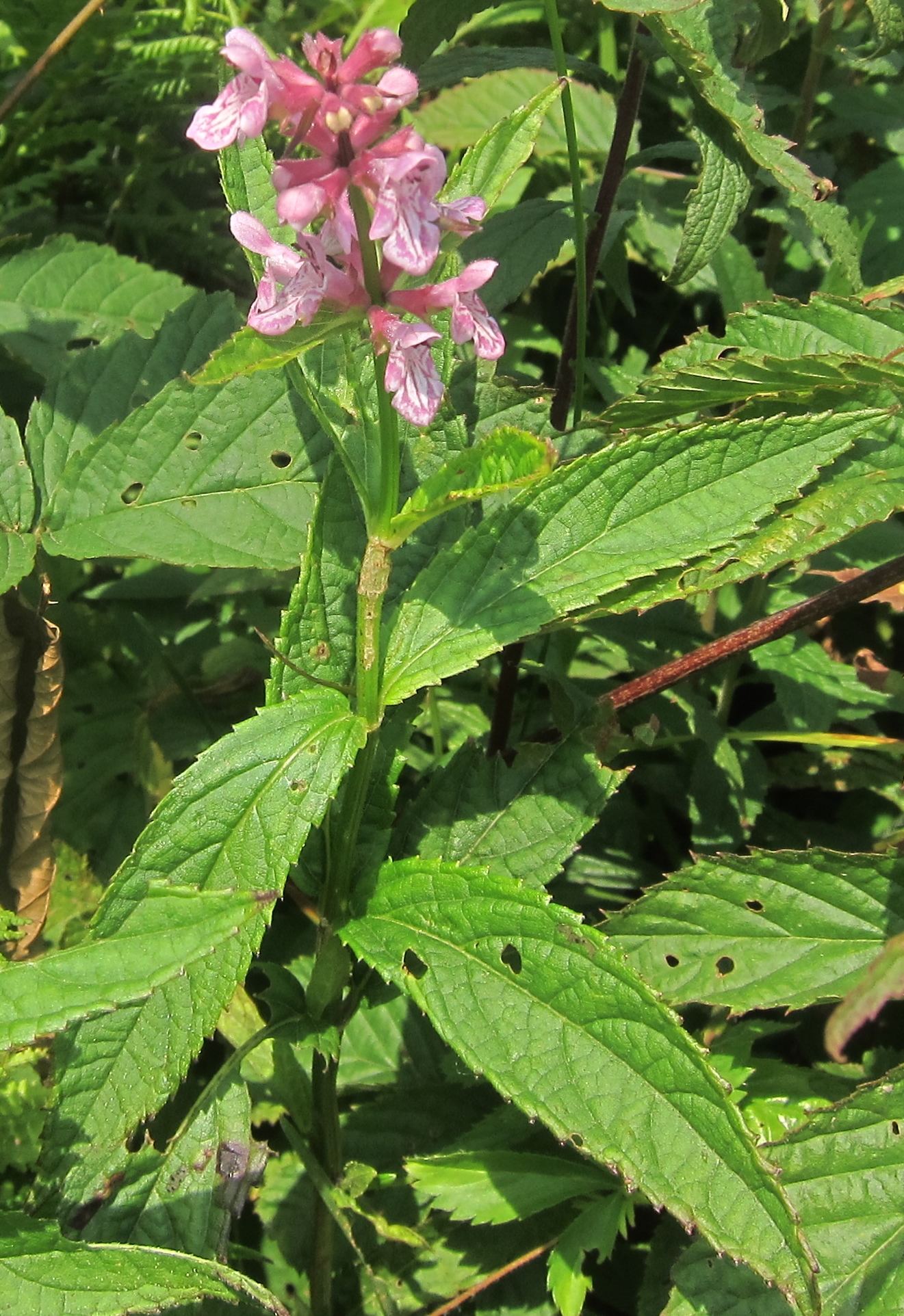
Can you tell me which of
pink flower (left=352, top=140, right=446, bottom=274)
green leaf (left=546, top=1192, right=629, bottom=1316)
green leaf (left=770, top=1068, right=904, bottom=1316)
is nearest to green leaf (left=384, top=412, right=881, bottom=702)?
pink flower (left=352, top=140, right=446, bottom=274)

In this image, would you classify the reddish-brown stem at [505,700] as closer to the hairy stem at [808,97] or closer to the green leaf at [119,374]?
the green leaf at [119,374]

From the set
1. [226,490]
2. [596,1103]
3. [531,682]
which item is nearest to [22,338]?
[226,490]

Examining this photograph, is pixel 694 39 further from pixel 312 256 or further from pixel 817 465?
pixel 312 256

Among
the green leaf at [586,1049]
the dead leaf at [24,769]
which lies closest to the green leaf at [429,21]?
the dead leaf at [24,769]

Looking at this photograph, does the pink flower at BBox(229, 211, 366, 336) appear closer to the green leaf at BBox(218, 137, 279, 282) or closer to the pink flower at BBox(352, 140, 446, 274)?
the pink flower at BBox(352, 140, 446, 274)

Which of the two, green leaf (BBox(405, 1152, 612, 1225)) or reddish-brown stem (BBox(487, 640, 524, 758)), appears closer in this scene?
green leaf (BBox(405, 1152, 612, 1225))
